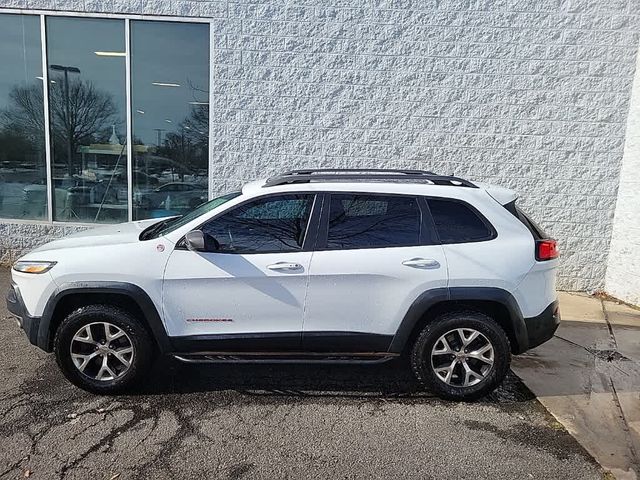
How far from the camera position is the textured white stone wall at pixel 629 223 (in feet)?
24.2

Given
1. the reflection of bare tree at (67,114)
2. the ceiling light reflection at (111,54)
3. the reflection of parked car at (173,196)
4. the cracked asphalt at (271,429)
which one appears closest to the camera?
the cracked asphalt at (271,429)

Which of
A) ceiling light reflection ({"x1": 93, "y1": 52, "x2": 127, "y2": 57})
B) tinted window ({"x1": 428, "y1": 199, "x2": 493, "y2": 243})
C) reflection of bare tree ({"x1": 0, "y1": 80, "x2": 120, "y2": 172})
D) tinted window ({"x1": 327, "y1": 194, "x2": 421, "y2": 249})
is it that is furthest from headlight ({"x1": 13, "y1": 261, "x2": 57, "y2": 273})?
ceiling light reflection ({"x1": 93, "y1": 52, "x2": 127, "y2": 57})

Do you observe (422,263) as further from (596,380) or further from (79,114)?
(79,114)

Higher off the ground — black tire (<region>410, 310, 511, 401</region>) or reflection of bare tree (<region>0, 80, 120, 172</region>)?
reflection of bare tree (<region>0, 80, 120, 172</region>)

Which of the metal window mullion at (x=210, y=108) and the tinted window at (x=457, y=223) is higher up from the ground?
the metal window mullion at (x=210, y=108)

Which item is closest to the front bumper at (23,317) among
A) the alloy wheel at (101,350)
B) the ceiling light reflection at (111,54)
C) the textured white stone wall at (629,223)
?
the alloy wheel at (101,350)

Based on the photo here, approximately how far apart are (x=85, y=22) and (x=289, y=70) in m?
3.32

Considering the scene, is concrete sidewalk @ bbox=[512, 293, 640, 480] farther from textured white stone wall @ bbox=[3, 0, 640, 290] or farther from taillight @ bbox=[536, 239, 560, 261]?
textured white stone wall @ bbox=[3, 0, 640, 290]

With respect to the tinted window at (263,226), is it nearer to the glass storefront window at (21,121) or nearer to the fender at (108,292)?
the fender at (108,292)

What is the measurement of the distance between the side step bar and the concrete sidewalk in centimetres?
151

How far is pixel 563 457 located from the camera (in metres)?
3.42

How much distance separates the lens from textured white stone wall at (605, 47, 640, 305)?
7.38m

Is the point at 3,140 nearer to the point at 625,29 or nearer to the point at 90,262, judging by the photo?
the point at 90,262

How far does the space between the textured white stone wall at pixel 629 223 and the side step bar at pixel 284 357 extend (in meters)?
5.24
